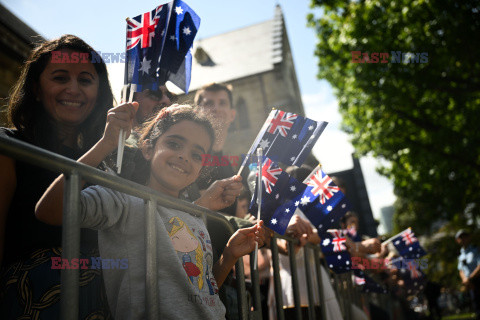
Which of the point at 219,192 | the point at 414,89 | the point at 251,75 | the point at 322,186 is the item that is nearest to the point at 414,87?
the point at 414,89

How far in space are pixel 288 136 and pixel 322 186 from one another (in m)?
0.66

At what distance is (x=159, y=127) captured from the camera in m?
2.25

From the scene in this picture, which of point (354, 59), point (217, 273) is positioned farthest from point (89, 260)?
point (354, 59)

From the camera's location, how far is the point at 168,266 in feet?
5.11

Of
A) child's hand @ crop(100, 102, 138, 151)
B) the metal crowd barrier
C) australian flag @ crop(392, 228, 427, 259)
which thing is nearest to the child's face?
the metal crowd barrier

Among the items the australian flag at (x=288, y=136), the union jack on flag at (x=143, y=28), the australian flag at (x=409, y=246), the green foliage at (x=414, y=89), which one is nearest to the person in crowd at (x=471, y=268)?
the australian flag at (x=409, y=246)

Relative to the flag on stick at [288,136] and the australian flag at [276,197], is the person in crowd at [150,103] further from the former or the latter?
the australian flag at [276,197]

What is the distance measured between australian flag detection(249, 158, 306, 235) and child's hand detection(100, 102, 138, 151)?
3.14 ft

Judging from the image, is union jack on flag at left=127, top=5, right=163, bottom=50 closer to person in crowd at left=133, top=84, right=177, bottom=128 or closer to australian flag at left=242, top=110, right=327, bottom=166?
person in crowd at left=133, top=84, right=177, bottom=128

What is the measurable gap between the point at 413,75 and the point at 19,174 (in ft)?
36.1

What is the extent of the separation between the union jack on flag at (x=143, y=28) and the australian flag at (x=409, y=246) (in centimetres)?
453

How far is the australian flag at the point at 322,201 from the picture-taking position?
3062 millimetres

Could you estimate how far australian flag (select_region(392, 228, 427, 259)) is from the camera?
542cm

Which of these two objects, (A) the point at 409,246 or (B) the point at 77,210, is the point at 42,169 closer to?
(B) the point at 77,210
